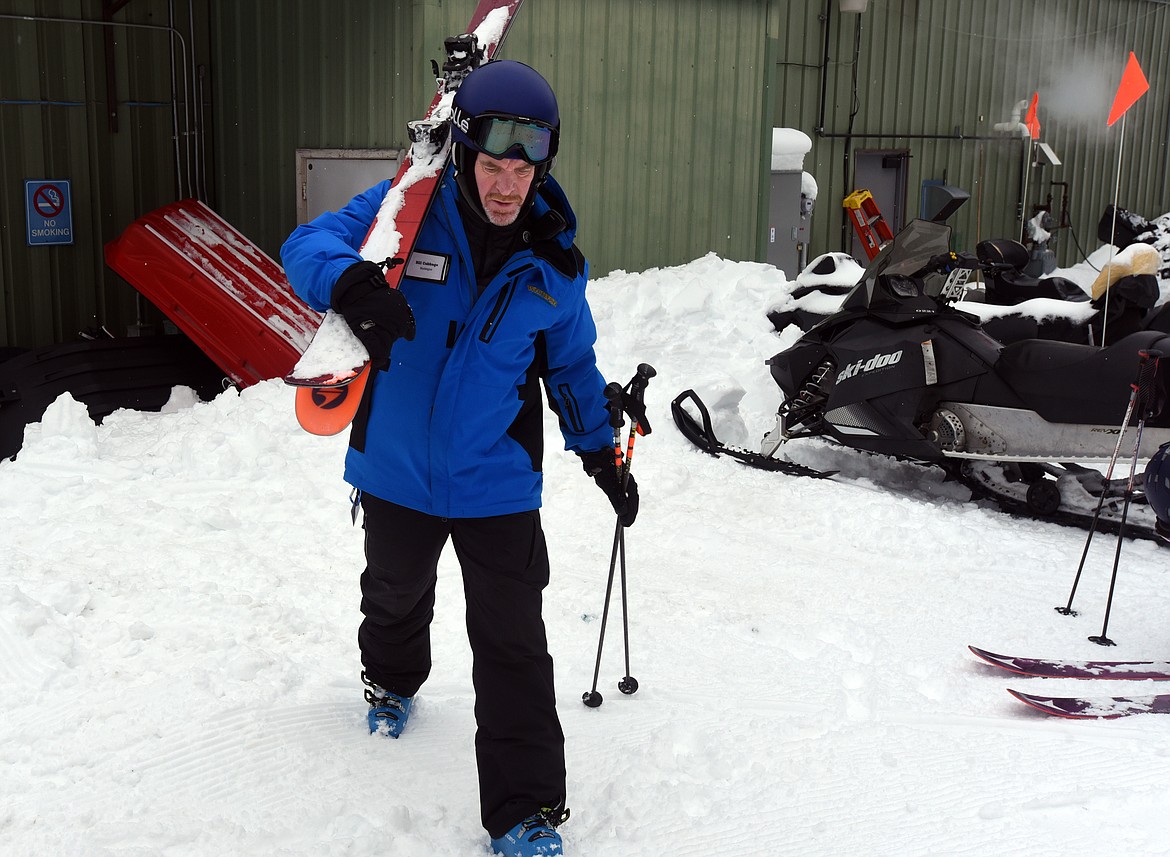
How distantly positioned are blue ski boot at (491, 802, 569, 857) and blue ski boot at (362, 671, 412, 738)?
637 millimetres

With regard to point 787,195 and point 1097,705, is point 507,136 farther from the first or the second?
point 787,195

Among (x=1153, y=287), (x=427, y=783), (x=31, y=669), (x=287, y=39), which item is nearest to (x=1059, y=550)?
(x=1153, y=287)

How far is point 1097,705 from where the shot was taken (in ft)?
11.1

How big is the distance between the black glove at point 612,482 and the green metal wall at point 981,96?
11.1 meters

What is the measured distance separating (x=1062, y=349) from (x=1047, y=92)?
41.6 ft

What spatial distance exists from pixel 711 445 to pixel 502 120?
157 inches

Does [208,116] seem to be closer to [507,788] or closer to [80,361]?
[80,361]

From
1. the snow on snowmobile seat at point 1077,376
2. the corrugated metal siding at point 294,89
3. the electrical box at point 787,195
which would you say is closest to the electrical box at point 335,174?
the corrugated metal siding at point 294,89

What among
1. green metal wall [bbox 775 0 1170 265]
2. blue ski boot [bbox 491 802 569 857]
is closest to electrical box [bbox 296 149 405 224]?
blue ski boot [bbox 491 802 569 857]

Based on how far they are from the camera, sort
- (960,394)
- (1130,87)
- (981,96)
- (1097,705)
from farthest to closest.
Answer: (981,96), (1130,87), (960,394), (1097,705)

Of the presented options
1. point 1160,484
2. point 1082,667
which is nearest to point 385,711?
point 1082,667

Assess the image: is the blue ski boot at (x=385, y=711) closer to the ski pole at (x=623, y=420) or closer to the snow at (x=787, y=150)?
the ski pole at (x=623, y=420)

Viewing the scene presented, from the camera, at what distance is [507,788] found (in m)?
2.62

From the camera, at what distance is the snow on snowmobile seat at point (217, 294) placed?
7.08m
